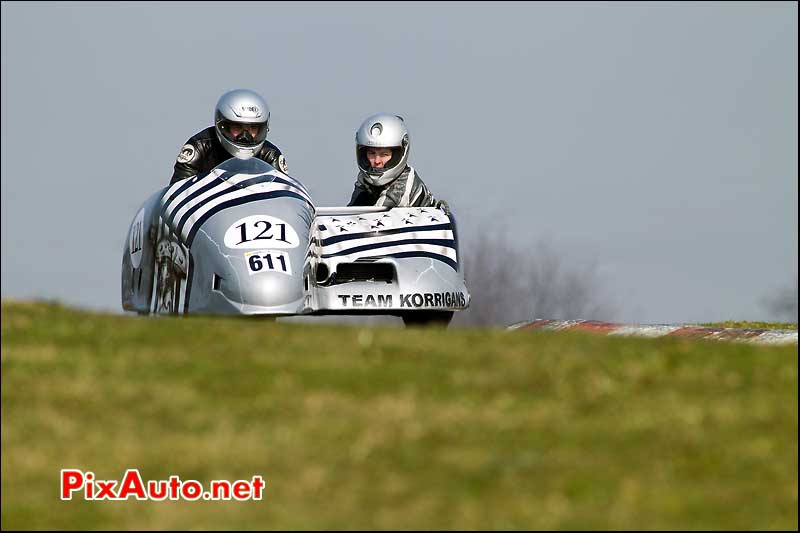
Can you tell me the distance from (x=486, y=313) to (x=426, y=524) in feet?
212

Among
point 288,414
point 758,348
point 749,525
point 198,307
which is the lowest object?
point 749,525

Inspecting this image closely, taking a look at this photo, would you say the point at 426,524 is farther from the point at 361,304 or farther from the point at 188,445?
the point at 361,304

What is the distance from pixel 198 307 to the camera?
1462 cm

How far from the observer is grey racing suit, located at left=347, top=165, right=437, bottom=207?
17.7 metres

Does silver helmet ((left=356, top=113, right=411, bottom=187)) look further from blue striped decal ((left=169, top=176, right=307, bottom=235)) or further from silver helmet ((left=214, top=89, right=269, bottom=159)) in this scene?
blue striped decal ((left=169, top=176, right=307, bottom=235))

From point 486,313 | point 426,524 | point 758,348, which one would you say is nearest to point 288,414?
point 426,524

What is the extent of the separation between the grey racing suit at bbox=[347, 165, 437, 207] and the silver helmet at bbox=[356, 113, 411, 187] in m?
0.09

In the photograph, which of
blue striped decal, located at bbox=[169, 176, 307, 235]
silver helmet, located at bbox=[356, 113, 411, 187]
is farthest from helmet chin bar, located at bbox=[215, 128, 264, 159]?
blue striped decal, located at bbox=[169, 176, 307, 235]

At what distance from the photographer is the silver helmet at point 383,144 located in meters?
18.1

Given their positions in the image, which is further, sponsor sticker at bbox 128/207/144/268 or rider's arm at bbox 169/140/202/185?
rider's arm at bbox 169/140/202/185

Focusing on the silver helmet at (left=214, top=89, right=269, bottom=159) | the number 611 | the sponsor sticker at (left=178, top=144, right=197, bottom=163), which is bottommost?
the number 611

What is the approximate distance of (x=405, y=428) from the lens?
7707 mm

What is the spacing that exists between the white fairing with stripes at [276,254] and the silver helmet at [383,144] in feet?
3.67

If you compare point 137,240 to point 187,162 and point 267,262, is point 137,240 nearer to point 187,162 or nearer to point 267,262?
point 187,162
